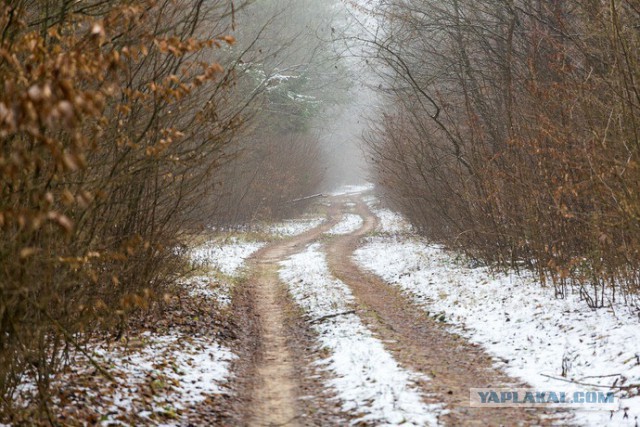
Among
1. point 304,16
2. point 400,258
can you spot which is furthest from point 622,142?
point 304,16

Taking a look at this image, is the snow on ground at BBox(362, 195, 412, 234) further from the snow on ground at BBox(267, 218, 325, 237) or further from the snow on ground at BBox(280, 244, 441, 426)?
the snow on ground at BBox(280, 244, 441, 426)

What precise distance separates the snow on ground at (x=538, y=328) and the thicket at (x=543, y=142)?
0.58 m

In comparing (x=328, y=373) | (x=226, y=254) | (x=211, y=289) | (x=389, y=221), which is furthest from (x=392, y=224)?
(x=328, y=373)

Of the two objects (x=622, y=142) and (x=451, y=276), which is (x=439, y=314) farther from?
(x=622, y=142)

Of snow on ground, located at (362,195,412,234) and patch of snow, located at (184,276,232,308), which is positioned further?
snow on ground, located at (362,195,412,234)

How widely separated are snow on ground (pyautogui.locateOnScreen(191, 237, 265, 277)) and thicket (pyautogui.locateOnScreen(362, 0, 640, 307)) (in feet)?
19.5

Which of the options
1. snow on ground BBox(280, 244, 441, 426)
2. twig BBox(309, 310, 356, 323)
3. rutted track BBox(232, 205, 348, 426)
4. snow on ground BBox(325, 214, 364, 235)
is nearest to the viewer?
snow on ground BBox(280, 244, 441, 426)

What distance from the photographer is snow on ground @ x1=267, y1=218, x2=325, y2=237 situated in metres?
28.1

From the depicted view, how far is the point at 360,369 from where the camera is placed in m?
7.73

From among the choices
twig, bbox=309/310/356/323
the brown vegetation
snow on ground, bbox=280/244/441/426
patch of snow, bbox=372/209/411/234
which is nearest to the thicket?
snow on ground, bbox=280/244/441/426

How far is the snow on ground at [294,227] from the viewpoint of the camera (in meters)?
28.1

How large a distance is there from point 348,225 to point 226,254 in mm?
13819

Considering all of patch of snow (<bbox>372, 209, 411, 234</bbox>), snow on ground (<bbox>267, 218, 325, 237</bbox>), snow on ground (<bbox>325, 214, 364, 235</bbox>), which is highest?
snow on ground (<bbox>267, 218, 325, 237</bbox>)

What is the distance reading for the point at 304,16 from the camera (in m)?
35.4
